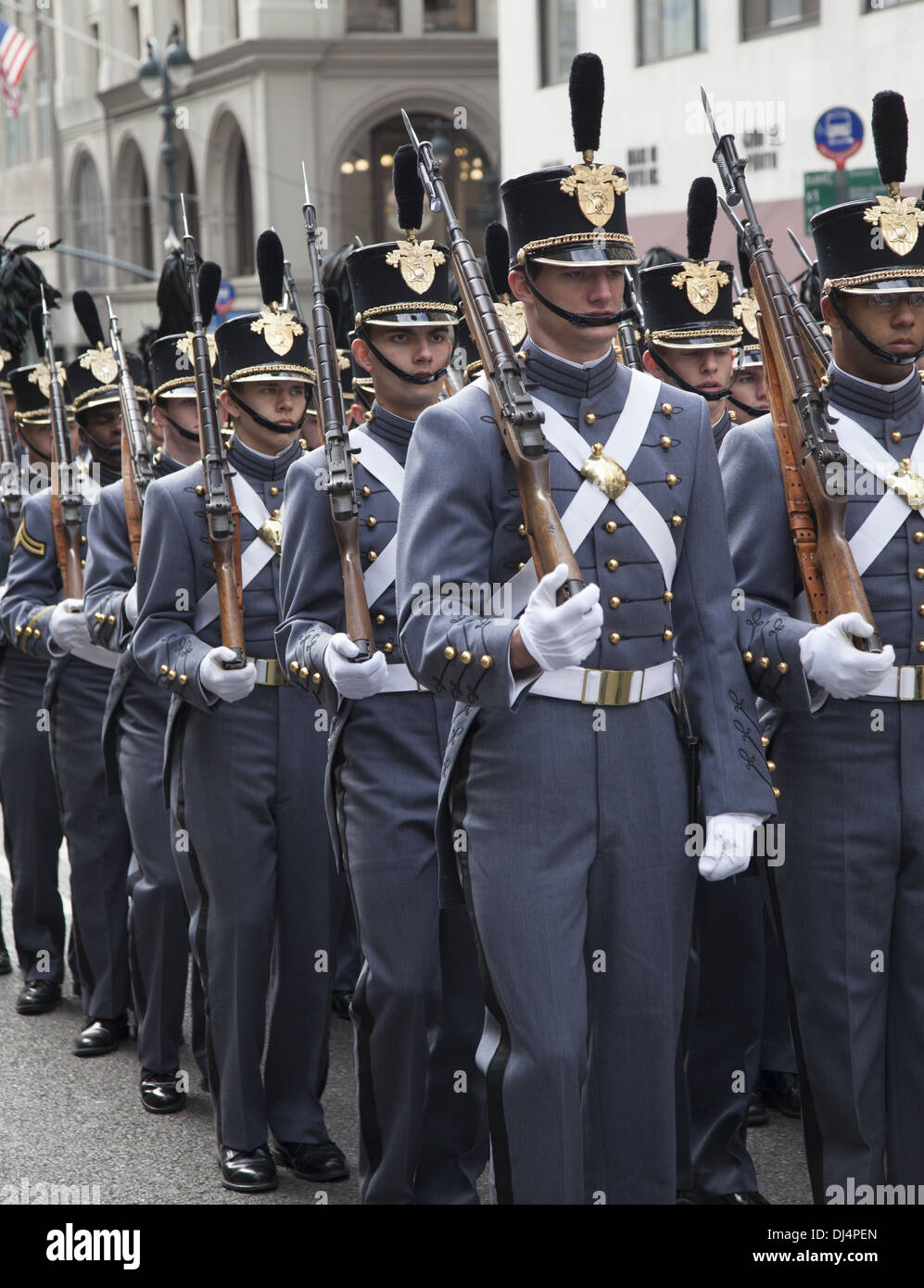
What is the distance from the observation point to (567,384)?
3781 mm

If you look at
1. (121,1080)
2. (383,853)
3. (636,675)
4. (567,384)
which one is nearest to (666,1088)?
(636,675)

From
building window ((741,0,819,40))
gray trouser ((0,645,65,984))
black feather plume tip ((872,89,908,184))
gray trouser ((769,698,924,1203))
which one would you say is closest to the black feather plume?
gray trouser ((0,645,65,984))

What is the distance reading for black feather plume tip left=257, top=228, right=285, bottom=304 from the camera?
227 inches

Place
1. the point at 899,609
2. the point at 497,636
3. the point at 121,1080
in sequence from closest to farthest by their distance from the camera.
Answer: the point at 497,636 < the point at 899,609 < the point at 121,1080

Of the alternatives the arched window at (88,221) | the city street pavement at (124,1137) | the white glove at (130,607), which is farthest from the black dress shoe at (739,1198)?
the arched window at (88,221)

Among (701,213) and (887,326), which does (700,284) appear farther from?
(887,326)

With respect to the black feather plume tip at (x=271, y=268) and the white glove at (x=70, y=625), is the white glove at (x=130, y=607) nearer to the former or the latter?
the white glove at (x=70, y=625)

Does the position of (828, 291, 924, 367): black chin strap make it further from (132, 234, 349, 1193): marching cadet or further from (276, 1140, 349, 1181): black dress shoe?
(276, 1140, 349, 1181): black dress shoe

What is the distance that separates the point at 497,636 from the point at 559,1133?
3.23 ft

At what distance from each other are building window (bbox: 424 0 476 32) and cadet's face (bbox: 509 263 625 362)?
32.3 metres

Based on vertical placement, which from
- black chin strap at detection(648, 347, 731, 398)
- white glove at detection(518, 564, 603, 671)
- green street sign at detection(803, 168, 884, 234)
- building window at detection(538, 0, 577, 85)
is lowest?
white glove at detection(518, 564, 603, 671)

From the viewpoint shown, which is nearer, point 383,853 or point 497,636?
point 497,636
